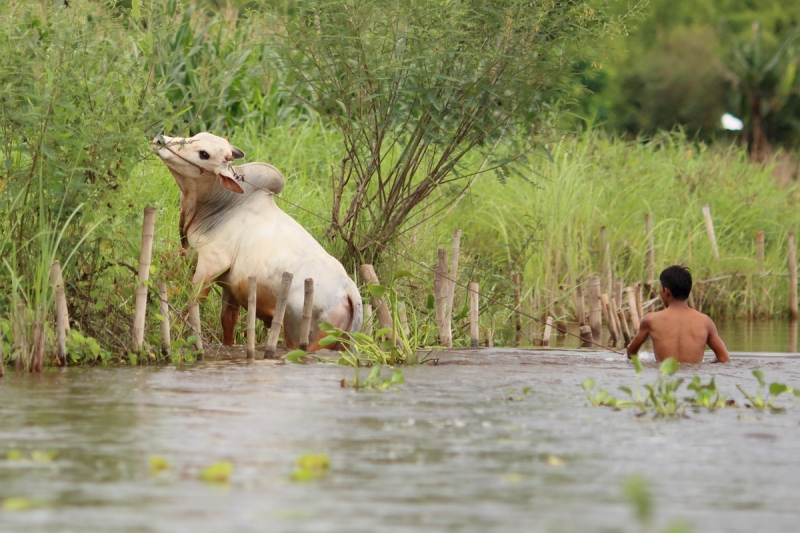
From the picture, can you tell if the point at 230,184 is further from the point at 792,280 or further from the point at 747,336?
the point at 792,280

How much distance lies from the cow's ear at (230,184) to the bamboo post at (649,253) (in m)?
5.86

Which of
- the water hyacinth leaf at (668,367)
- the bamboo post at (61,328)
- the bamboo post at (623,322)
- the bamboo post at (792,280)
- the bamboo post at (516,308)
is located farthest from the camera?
the bamboo post at (792,280)

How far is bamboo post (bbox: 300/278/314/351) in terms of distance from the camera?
28.9ft

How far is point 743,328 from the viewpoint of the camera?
1484cm

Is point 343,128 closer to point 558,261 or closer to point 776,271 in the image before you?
point 558,261

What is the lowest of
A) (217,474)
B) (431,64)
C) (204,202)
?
(217,474)

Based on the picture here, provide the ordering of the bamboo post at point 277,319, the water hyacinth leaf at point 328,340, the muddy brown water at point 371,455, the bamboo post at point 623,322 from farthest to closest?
the bamboo post at point 623,322 < the bamboo post at point 277,319 < the water hyacinth leaf at point 328,340 < the muddy brown water at point 371,455

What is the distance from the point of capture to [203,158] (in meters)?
9.56

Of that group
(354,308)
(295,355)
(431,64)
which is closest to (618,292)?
(431,64)

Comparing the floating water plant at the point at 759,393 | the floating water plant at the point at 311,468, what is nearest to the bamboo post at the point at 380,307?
the floating water plant at the point at 759,393

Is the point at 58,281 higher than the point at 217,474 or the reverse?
higher

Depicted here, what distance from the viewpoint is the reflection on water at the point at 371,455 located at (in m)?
4.35

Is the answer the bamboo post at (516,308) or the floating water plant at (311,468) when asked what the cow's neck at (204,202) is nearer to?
the bamboo post at (516,308)

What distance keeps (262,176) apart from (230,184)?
1.52 ft
